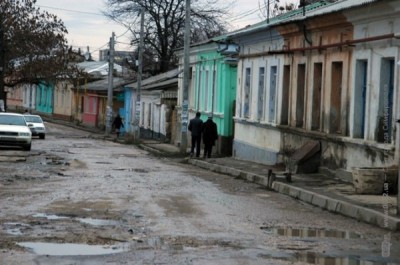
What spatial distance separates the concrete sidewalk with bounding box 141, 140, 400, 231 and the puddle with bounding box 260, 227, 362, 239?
2.93ft

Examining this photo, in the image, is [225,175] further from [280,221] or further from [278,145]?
[280,221]

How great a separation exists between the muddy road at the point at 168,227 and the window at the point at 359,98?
2.73 m

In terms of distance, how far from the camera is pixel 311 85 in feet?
74.3

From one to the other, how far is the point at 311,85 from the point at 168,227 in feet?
39.3

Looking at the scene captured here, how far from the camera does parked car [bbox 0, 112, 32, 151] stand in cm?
3112

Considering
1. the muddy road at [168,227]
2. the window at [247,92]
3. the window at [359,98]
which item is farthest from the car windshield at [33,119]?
the window at [359,98]

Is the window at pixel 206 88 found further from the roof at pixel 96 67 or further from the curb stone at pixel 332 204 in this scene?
the roof at pixel 96 67

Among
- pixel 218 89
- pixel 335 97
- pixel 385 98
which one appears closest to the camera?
pixel 385 98

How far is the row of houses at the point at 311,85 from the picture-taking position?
57.8ft

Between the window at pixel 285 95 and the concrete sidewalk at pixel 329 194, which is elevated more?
the window at pixel 285 95

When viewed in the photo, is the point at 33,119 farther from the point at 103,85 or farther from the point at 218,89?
the point at 103,85

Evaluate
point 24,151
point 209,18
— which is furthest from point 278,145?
point 209,18

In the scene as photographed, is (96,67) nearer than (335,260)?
No

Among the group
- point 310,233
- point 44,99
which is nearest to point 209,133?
point 310,233
